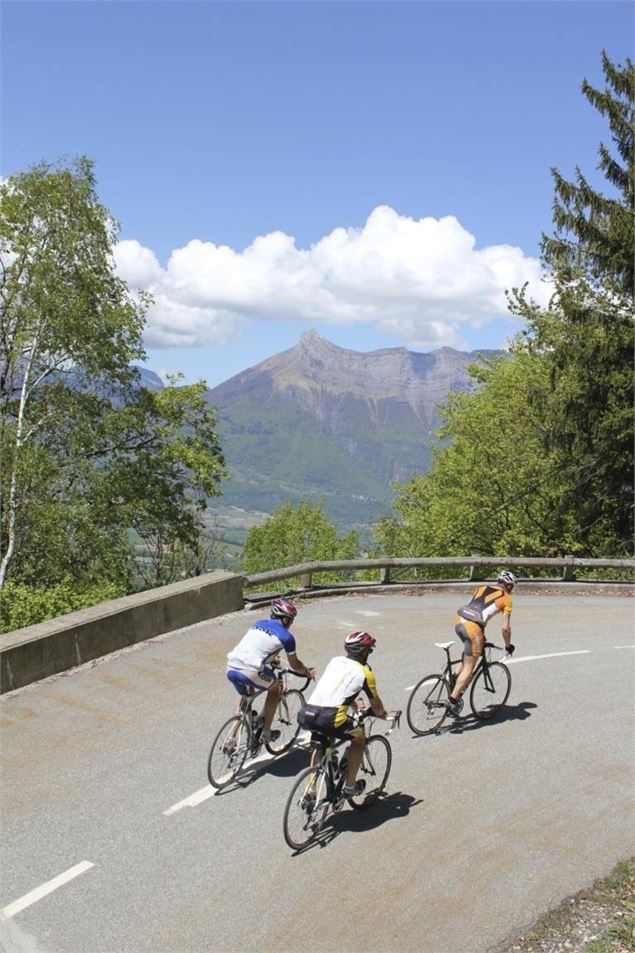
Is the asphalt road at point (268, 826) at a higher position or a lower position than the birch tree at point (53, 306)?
lower

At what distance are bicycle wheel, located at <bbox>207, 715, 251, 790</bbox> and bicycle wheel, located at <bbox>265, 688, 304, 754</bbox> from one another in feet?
1.91

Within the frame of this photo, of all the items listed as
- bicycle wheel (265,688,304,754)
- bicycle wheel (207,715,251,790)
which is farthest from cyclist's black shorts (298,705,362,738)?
bicycle wheel (265,688,304,754)

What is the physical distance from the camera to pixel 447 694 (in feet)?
32.3

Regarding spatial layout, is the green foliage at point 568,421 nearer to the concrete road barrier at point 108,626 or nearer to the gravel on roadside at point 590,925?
the concrete road barrier at point 108,626

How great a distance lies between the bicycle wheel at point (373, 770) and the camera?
7.67 metres

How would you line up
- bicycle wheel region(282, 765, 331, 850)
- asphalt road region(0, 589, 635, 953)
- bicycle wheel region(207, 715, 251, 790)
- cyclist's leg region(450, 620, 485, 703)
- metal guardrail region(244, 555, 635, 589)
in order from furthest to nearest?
metal guardrail region(244, 555, 635, 589), cyclist's leg region(450, 620, 485, 703), bicycle wheel region(207, 715, 251, 790), bicycle wheel region(282, 765, 331, 850), asphalt road region(0, 589, 635, 953)

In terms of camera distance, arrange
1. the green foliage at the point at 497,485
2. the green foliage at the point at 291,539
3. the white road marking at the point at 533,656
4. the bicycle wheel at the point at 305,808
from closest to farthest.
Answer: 1. the bicycle wheel at the point at 305,808
2. the white road marking at the point at 533,656
3. the green foliage at the point at 497,485
4. the green foliage at the point at 291,539

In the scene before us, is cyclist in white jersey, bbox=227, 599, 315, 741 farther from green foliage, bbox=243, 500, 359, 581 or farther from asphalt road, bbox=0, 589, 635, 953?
green foliage, bbox=243, 500, 359, 581

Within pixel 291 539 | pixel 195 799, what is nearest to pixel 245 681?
pixel 195 799

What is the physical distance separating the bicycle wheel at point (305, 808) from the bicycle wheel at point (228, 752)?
117cm

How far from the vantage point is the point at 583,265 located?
2089 centimetres

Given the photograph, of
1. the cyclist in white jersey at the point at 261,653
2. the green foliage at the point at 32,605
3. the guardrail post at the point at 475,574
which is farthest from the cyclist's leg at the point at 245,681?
the guardrail post at the point at 475,574

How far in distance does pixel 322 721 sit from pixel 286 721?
2283 mm

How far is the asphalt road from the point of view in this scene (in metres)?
5.81
